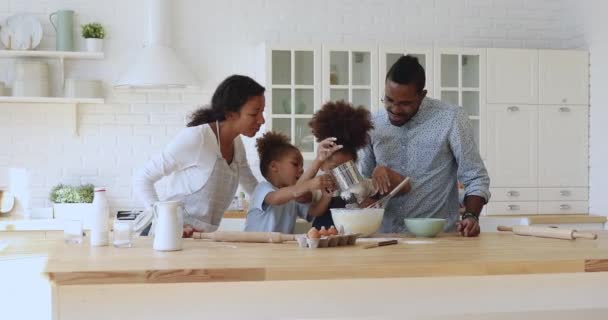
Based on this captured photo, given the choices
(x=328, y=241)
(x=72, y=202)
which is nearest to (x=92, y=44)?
(x=72, y=202)

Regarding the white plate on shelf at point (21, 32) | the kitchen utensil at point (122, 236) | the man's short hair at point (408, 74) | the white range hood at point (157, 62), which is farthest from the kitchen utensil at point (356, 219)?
the white plate on shelf at point (21, 32)

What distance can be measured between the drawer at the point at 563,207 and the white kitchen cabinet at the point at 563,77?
743 mm

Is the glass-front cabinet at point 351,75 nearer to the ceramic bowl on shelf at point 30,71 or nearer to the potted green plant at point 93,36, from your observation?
the potted green plant at point 93,36

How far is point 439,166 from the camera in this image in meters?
3.16

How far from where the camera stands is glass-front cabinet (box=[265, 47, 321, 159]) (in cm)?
557

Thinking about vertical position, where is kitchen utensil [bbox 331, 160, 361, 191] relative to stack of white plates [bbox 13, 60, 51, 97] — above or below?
below

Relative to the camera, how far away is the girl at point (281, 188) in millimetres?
2902

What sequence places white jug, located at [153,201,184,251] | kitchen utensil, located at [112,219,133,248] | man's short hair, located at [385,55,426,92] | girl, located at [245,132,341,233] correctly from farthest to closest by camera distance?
1. man's short hair, located at [385,55,426,92]
2. girl, located at [245,132,341,233]
3. kitchen utensil, located at [112,219,133,248]
4. white jug, located at [153,201,184,251]

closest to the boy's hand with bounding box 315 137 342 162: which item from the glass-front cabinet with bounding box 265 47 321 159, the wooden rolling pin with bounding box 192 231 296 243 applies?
the wooden rolling pin with bounding box 192 231 296 243

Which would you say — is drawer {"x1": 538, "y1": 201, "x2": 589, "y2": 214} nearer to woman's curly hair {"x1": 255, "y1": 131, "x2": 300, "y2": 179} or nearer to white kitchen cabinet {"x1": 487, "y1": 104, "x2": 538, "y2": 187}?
white kitchen cabinet {"x1": 487, "y1": 104, "x2": 538, "y2": 187}

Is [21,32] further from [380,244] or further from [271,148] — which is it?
[380,244]

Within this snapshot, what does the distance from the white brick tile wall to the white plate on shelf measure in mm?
112

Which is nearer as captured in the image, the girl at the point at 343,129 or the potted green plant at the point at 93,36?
the girl at the point at 343,129

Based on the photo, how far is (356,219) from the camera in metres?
2.79
